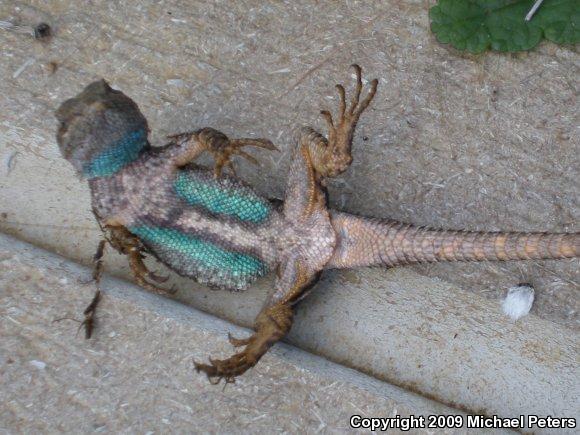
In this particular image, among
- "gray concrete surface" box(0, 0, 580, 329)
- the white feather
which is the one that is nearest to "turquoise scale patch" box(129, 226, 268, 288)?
"gray concrete surface" box(0, 0, 580, 329)

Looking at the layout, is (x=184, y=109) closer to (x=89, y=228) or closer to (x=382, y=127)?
(x=89, y=228)

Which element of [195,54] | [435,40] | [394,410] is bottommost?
[394,410]

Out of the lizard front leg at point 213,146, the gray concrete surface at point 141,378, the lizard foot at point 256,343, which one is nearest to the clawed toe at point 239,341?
the lizard foot at point 256,343

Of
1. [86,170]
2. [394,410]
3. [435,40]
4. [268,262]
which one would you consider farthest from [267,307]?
[435,40]

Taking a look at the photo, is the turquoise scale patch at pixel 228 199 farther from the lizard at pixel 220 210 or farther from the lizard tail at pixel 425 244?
the lizard tail at pixel 425 244

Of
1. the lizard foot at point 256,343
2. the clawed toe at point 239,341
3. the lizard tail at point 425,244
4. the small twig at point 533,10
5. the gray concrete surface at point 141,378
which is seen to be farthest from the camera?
the small twig at point 533,10

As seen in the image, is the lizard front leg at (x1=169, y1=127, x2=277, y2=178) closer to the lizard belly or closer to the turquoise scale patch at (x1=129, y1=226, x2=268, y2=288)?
the lizard belly

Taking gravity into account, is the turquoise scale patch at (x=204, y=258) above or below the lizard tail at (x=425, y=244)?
below
